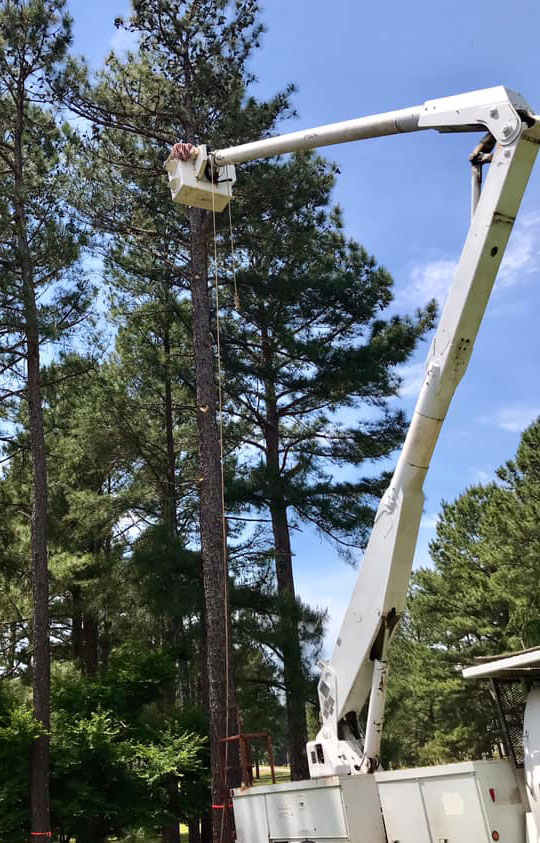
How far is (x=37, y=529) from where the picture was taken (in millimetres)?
14344

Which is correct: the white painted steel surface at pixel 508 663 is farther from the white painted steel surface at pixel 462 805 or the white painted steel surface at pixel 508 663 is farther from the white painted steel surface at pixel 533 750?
the white painted steel surface at pixel 462 805

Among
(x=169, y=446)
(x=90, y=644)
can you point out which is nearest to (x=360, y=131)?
(x=169, y=446)

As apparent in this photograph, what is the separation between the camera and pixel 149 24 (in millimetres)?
15211

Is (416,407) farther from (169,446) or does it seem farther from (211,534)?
(169,446)

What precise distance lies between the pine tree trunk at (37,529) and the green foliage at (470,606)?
8.80 meters

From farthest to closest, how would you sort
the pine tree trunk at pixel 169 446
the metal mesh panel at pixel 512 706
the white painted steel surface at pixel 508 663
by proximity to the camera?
1. the pine tree trunk at pixel 169 446
2. the metal mesh panel at pixel 512 706
3. the white painted steel surface at pixel 508 663

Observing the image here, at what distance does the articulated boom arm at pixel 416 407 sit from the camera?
6828 mm

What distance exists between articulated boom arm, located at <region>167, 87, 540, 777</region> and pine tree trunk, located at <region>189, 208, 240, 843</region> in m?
3.86

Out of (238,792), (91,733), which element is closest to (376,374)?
(91,733)

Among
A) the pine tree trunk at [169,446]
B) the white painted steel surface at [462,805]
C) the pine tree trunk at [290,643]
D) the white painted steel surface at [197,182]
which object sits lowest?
the white painted steel surface at [462,805]

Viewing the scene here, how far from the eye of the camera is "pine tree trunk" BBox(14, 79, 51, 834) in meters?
13.6

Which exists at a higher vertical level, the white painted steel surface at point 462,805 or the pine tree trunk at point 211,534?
the pine tree trunk at point 211,534

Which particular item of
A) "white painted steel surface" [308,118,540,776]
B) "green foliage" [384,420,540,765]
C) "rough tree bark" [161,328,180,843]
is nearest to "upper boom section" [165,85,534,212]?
"white painted steel surface" [308,118,540,776]

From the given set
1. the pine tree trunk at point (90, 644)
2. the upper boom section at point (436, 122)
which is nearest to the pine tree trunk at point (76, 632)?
the pine tree trunk at point (90, 644)
